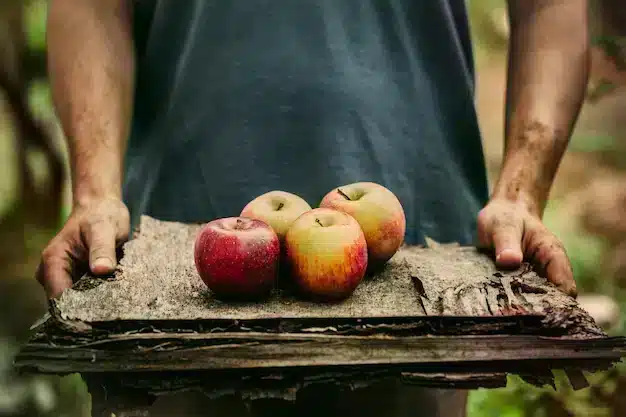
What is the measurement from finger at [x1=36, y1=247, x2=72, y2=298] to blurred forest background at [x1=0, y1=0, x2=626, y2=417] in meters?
1.40

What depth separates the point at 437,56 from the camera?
1758 millimetres

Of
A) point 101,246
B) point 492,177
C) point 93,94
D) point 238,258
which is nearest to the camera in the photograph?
point 238,258

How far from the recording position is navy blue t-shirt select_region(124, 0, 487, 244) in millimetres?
1630

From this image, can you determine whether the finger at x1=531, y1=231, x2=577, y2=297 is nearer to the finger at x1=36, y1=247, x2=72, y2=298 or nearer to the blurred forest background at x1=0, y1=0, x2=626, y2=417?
the blurred forest background at x1=0, y1=0, x2=626, y2=417

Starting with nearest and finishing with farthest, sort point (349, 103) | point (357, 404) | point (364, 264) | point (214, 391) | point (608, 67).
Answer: point (214, 391) < point (357, 404) < point (364, 264) < point (349, 103) < point (608, 67)

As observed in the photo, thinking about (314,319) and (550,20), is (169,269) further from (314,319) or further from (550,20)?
(550,20)

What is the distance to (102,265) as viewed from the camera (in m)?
1.23

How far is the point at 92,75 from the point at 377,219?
929 mm

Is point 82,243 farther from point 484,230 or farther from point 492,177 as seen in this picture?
point 492,177

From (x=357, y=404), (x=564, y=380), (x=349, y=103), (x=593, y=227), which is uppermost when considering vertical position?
(x=349, y=103)

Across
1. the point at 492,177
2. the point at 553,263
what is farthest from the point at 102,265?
the point at 492,177

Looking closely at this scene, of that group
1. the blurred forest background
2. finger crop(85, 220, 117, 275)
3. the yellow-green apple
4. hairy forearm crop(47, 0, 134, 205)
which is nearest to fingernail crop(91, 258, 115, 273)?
finger crop(85, 220, 117, 275)

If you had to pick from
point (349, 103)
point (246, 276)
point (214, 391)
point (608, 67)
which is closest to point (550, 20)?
point (349, 103)

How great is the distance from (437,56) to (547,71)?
293 mm
